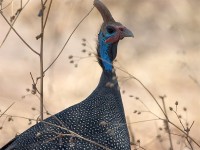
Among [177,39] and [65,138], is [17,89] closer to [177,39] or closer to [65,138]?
[177,39]

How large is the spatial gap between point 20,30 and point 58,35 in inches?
14.2

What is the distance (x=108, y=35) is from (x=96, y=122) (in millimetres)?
491

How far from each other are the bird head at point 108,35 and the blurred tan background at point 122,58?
1.35 meters

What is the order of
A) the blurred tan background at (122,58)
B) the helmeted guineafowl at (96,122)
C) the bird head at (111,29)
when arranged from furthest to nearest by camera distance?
the blurred tan background at (122,58) < the bird head at (111,29) < the helmeted guineafowl at (96,122)

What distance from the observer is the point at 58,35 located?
6574 mm

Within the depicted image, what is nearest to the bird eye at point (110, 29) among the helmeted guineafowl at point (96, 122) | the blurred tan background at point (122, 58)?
the helmeted guineafowl at point (96, 122)

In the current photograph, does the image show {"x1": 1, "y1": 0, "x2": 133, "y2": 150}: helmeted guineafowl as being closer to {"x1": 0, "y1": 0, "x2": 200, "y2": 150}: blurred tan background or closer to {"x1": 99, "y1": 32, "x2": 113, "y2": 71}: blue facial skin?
{"x1": 99, "y1": 32, "x2": 113, "y2": 71}: blue facial skin

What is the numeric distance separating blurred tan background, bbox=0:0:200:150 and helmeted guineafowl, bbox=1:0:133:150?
4.56 feet

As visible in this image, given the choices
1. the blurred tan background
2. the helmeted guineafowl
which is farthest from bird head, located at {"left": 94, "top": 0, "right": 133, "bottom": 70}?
the blurred tan background

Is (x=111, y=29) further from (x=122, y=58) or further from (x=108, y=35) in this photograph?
(x=122, y=58)

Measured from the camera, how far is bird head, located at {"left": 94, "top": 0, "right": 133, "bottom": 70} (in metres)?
4.27

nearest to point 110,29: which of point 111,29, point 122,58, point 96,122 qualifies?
point 111,29

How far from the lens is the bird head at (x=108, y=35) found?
427cm

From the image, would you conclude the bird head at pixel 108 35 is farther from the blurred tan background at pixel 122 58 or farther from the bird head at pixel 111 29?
the blurred tan background at pixel 122 58
